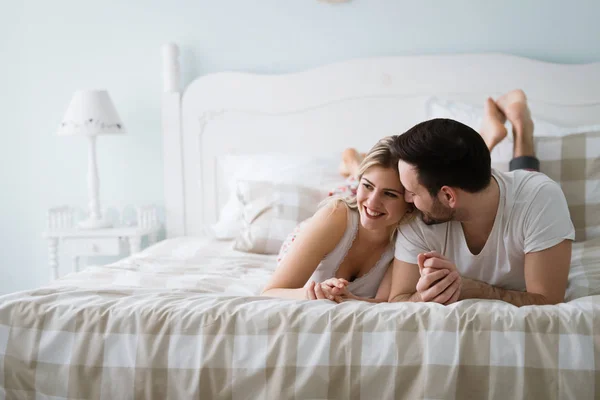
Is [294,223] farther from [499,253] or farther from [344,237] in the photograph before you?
[499,253]

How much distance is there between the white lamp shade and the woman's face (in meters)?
1.78

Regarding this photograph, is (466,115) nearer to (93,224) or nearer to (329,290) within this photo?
(329,290)

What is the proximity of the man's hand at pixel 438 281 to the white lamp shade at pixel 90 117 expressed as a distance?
204 centimetres

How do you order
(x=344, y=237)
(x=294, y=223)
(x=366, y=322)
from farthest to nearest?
(x=294, y=223), (x=344, y=237), (x=366, y=322)

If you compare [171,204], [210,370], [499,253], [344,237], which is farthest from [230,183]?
[210,370]

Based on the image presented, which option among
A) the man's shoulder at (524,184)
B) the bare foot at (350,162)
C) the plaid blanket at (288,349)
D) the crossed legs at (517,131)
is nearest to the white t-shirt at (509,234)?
the man's shoulder at (524,184)

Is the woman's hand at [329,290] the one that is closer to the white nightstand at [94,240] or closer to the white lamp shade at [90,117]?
the white nightstand at [94,240]

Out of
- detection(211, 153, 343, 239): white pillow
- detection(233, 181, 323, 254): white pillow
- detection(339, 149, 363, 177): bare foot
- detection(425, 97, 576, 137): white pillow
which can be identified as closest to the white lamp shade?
detection(211, 153, 343, 239): white pillow

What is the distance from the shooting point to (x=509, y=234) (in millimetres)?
1564

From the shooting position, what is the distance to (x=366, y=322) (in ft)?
4.07

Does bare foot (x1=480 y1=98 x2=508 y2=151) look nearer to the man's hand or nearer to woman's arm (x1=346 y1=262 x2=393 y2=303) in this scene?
woman's arm (x1=346 y1=262 x2=393 y2=303)

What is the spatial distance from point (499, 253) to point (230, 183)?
163 centimetres

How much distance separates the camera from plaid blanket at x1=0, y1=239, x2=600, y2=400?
1.17 meters

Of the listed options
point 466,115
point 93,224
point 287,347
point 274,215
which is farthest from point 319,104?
point 287,347
